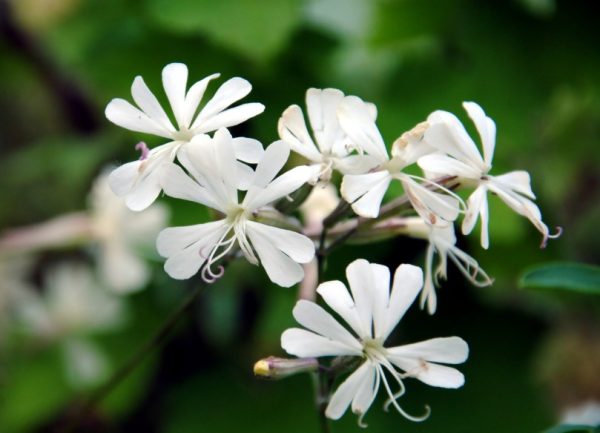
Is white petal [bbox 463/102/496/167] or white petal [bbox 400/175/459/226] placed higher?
white petal [bbox 463/102/496/167]

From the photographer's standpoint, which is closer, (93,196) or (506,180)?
(506,180)

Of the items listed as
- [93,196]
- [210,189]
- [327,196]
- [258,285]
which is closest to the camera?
[210,189]

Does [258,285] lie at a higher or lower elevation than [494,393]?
higher

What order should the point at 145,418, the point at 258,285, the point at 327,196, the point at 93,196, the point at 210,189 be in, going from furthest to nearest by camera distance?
the point at 145,418, the point at 258,285, the point at 93,196, the point at 327,196, the point at 210,189

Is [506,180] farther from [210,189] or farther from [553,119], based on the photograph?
[553,119]

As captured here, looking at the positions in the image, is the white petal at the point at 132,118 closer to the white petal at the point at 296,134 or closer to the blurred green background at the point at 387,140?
the white petal at the point at 296,134

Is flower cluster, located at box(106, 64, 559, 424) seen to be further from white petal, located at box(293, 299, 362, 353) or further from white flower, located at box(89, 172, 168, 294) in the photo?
white flower, located at box(89, 172, 168, 294)

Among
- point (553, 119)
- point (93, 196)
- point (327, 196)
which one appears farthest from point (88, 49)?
point (553, 119)

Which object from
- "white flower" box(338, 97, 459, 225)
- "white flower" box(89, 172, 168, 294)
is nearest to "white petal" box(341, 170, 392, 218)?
"white flower" box(338, 97, 459, 225)
